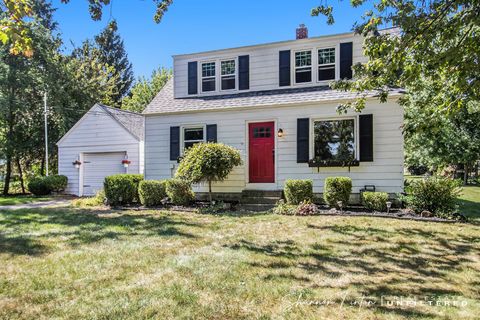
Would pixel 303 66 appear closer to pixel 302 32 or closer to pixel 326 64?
pixel 326 64

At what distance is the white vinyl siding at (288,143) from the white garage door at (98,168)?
278cm

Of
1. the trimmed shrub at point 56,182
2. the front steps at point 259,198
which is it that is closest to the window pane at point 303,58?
the front steps at point 259,198

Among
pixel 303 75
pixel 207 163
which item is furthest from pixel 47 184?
pixel 303 75

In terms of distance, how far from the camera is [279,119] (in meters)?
9.84

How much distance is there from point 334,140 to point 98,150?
31.9ft

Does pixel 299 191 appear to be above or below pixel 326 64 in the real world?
below

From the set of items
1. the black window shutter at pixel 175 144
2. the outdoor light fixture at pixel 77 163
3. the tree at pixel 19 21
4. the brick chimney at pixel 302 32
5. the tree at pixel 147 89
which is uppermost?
the tree at pixel 147 89

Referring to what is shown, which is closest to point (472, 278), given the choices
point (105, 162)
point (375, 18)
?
point (375, 18)

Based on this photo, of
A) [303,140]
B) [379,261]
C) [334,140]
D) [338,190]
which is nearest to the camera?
[379,261]

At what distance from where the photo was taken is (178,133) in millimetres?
10781

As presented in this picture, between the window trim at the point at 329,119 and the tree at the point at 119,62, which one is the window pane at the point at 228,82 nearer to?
the window trim at the point at 329,119

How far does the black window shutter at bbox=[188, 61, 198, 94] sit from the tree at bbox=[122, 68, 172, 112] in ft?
49.2

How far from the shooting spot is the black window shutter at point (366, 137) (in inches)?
349

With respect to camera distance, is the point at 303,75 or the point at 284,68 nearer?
the point at 303,75
